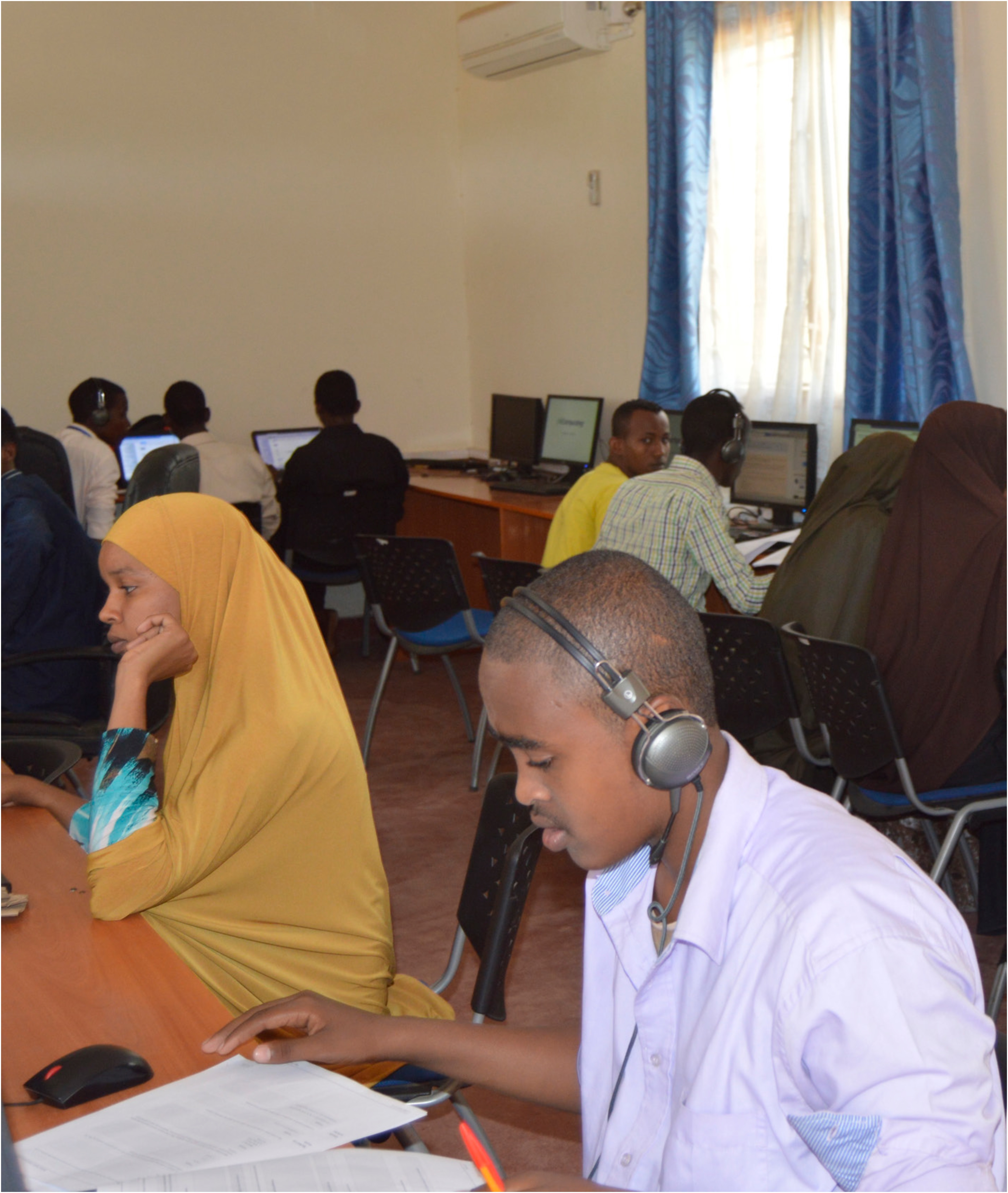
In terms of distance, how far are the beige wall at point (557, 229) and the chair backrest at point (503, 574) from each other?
1.90m

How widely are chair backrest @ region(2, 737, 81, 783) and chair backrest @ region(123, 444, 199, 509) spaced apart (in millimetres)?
849

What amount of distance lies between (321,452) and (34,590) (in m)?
2.25

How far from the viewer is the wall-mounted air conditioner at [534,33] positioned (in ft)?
17.0

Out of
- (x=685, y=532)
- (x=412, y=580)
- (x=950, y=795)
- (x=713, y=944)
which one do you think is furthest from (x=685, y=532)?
(x=713, y=944)

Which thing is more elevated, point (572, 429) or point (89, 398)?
point (89, 398)

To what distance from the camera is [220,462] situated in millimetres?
5387

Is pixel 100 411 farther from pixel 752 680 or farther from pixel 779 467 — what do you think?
pixel 752 680

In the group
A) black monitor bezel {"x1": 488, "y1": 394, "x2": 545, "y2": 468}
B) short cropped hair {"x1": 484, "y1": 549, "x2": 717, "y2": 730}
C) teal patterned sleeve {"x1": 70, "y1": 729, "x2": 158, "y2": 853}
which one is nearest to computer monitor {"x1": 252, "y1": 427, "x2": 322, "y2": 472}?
black monitor bezel {"x1": 488, "y1": 394, "x2": 545, "y2": 468}

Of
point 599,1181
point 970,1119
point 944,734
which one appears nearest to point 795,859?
point 970,1119

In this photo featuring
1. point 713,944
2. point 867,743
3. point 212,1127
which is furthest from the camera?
point 867,743

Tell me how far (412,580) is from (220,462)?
5.22 ft

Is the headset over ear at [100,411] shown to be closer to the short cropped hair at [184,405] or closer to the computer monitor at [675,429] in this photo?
the short cropped hair at [184,405]

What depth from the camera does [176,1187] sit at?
3.19ft

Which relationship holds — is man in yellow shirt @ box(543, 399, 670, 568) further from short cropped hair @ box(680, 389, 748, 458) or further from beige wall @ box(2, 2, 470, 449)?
beige wall @ box(2, 2, 470, 449)
